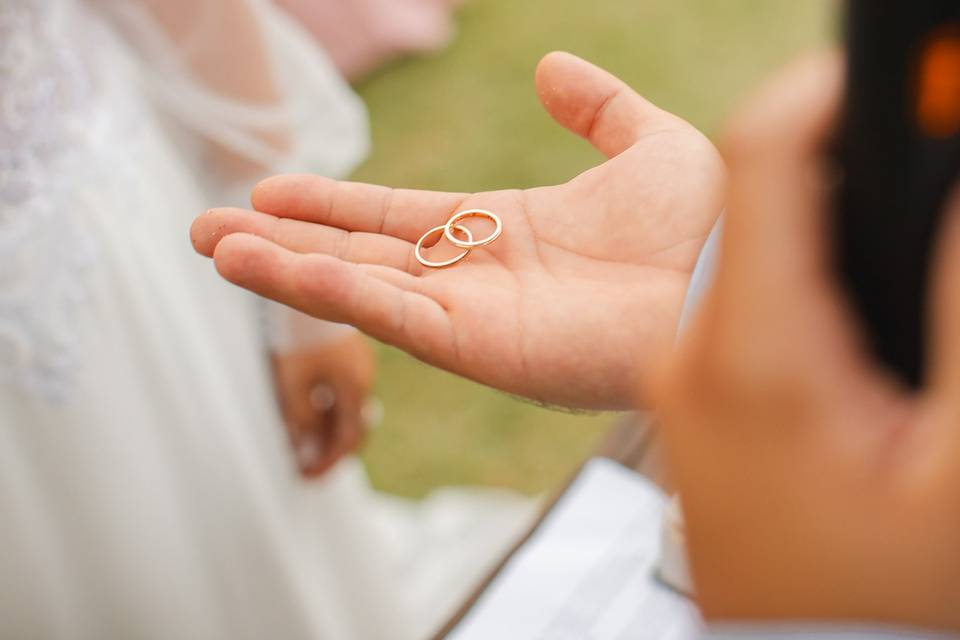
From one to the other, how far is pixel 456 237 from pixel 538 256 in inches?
2.5

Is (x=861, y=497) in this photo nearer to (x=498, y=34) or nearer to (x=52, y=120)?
(x=52, y=120)

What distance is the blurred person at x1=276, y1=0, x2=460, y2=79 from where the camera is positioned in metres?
2.27

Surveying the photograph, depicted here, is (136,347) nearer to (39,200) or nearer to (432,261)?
(39,200)

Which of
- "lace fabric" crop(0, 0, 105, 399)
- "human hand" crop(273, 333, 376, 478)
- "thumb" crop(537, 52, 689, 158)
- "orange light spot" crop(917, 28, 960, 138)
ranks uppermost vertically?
"orange light spot" crop(917, 28, 960, 138)

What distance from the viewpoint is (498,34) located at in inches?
87.1

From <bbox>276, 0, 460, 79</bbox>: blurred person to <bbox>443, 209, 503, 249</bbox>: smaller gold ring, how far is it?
1748 millimetres

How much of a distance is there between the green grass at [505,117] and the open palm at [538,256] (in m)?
0.65

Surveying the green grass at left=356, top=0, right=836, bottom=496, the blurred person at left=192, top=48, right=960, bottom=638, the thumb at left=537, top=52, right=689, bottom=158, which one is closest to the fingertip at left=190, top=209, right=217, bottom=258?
the thumb at left=537, top=52, right=689, bottom=158

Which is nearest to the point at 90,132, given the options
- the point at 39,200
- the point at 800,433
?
the point at 39,200

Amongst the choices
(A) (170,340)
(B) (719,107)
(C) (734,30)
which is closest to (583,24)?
(B) (719,107)

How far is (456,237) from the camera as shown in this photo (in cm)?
66

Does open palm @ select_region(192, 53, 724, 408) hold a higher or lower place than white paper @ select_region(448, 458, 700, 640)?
higher

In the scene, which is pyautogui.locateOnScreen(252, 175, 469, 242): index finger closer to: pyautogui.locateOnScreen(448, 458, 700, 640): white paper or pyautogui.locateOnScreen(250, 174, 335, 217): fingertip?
pyautogui.locateOnScreen(250, 174, 335, 217): fingertip

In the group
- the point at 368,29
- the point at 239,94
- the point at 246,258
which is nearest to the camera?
the point at 246,258
